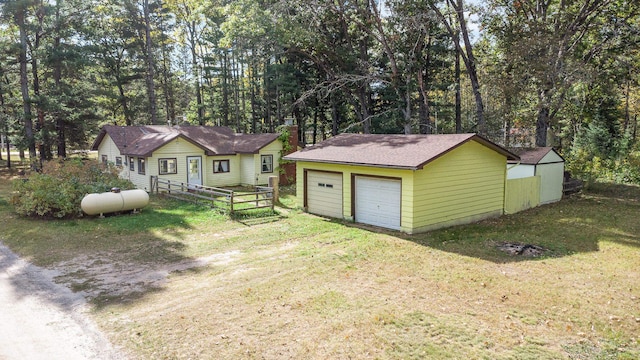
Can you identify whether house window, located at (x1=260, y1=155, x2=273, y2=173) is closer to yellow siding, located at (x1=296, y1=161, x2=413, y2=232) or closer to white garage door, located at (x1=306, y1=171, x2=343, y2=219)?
yellow siding, located at (x1=296, y1=161, x2=413, y2=232)

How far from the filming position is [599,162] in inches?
1028

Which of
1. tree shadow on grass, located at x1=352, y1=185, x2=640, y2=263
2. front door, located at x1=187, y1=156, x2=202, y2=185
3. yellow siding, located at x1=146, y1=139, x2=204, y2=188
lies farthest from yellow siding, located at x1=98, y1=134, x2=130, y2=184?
tree shadow on grass, located at x1=352, y1=185, x2=640, y2=263

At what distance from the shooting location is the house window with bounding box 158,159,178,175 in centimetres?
2388

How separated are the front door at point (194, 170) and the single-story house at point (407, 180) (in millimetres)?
9537

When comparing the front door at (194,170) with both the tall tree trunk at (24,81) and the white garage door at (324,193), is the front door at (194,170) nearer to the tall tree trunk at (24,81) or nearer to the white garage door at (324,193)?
the white garage door at (324,193)

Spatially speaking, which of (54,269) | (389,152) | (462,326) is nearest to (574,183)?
(389,152)

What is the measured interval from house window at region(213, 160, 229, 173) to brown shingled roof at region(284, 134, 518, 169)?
9.64 meters

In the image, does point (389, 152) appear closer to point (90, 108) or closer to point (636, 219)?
point (636, 219)

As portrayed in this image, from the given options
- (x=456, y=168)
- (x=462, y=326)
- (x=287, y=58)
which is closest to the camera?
(x=462, y=326)

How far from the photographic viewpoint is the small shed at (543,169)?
781 inches

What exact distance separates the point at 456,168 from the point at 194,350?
11706 mm

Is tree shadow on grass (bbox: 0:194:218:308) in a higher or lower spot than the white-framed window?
lower

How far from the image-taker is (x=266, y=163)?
27.2 m

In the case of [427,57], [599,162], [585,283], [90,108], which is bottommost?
[585,283]
